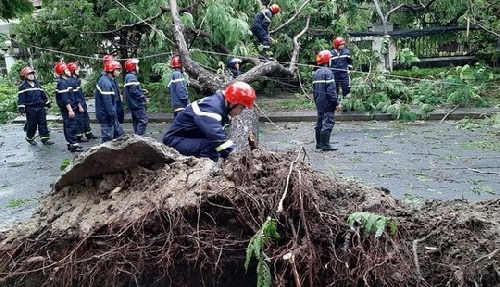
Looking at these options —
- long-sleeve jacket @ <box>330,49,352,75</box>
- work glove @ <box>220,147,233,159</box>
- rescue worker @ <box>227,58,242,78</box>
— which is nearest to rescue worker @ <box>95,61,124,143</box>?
rescue worker @ <box>227,58,242,78</box>

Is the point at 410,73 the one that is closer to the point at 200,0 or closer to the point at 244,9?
the point at 244,9

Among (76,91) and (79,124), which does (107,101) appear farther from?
(79,124)

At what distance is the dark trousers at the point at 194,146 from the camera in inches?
213

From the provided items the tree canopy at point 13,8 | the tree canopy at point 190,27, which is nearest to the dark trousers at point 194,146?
the tree canopy at point 13,8

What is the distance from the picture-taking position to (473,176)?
712 cm

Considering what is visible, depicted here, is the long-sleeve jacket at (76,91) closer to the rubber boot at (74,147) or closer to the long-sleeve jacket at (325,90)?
the rubber boot at (74,147)

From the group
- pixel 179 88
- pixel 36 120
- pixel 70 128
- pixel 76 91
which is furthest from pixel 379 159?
pixel 36 120

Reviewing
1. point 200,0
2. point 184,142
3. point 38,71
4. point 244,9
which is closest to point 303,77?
point 244,9

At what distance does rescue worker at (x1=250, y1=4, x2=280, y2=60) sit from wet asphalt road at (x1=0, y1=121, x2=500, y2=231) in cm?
214

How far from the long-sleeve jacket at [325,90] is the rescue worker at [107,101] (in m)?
3.58

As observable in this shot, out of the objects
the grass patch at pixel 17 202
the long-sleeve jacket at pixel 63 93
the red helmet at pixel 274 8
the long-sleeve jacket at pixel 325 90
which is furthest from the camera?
the red helmet at pixel 274 8

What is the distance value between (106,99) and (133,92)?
2.38 ft

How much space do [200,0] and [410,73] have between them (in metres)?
7.11

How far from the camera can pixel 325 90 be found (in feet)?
29.2
